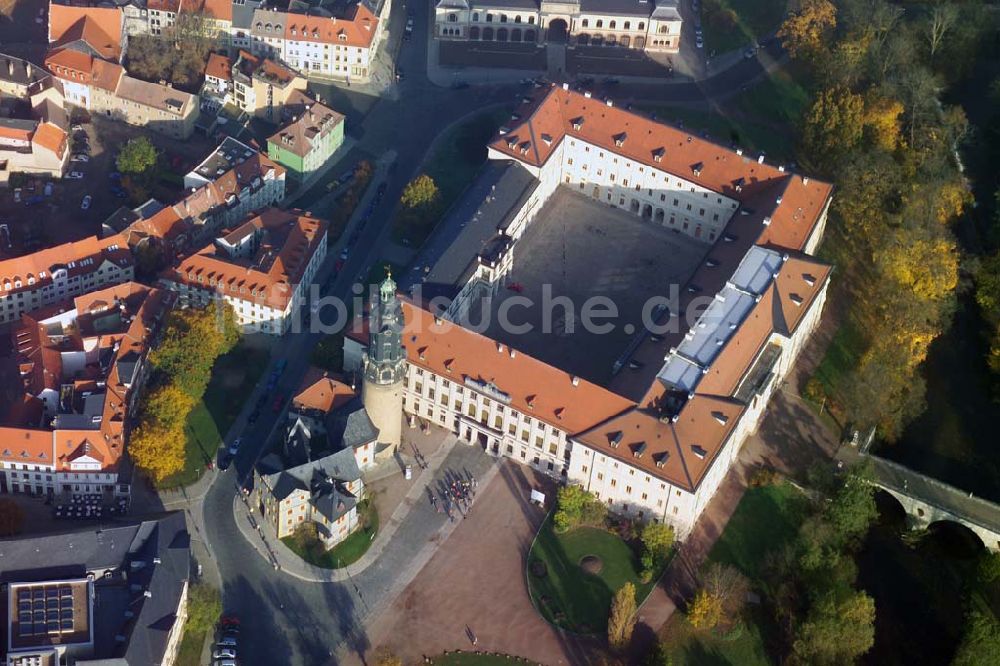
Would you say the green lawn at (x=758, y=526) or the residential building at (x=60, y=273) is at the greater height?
the residential building at (x=60, y=273)

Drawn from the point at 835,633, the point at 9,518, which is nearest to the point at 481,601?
the point at 835,633

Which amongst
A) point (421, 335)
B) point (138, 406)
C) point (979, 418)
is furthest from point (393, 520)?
point (979, 418)

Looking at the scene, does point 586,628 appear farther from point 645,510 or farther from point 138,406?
point 138,406

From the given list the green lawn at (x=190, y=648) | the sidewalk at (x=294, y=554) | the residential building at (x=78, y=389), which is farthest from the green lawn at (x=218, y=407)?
the green lawn at (x=190, y=648)

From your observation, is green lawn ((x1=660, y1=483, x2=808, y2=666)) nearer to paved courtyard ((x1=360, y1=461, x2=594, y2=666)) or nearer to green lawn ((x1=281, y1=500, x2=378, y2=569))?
paved courtyard ((x1=360, y1=461, x2=594, y2=666))

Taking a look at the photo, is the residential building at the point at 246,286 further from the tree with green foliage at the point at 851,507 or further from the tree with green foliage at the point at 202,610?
the tree with green foliage at the point at 851,507

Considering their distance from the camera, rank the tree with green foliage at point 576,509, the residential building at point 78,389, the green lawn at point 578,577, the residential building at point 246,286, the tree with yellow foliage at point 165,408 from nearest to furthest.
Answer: the green lawn at point 578,577 < the residential building at point 78,389 < the tree with green foliage at point 576,509 < the tree with yellow foliage at point 165,408 < the residential building at point 246,286
